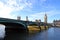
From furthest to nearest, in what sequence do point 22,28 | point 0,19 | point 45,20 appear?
point 45,20
point 22,28
point 0,19

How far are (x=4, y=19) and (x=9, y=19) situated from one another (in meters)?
3.96

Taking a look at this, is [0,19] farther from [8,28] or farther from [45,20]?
[45,20]

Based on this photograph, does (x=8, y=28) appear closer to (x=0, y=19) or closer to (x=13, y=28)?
(x=13, y=28)

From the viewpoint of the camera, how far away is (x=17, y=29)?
95312mm

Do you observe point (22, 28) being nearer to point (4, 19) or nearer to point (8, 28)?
point (8, 28)

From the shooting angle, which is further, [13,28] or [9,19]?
[13,28]

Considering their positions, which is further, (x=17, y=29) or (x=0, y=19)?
(x=17, y=29)

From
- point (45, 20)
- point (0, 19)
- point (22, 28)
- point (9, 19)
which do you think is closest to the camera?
point (0, 19)

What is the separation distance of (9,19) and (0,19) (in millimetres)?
6413

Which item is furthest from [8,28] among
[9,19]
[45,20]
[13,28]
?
[45,20]

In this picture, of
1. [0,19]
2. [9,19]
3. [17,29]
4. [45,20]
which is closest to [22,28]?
[17,29]

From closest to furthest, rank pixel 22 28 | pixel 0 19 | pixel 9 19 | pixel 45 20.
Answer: pixel 0 19, pixel 9 19, pixel 22 28, pixel 45 20

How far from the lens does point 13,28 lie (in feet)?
316

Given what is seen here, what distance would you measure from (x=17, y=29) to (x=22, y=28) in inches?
133
